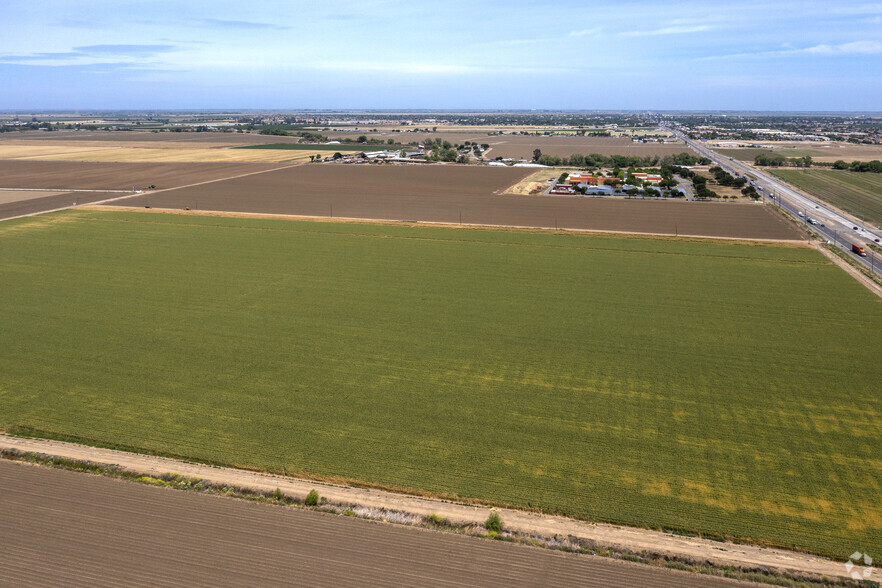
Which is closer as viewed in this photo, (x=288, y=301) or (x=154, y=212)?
(x=288, y=301)

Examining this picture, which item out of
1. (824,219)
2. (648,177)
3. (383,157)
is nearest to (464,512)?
(824,219)

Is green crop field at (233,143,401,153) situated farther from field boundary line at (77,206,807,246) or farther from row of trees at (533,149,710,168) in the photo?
field boundary line at (77,206,807,246)

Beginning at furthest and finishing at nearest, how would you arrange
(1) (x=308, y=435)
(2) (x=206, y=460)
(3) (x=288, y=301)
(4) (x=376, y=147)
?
1. (4) (x=376, y=147)
2. (3) (x=288, y=301)
3. (1) (x=308, y=435)
4. (2) (x=206, y=460)

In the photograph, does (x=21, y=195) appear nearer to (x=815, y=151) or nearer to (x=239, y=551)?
(x=239, y=551)

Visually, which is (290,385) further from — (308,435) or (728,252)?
(728,252)

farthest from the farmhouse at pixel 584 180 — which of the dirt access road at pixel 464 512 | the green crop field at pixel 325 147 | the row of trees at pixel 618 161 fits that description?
the dirt access road at pixel 464 512

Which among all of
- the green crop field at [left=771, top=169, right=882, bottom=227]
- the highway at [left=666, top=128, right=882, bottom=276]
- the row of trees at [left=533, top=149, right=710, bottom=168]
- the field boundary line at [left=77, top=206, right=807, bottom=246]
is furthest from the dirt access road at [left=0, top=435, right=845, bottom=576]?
the row of trees at [left=533, top=149, right=710, bottom=168]

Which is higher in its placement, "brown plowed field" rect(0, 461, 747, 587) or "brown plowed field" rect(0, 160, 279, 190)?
"brown plowed field" rect(0, 160, 279, 190)

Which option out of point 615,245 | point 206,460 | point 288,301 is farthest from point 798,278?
point 206,460
